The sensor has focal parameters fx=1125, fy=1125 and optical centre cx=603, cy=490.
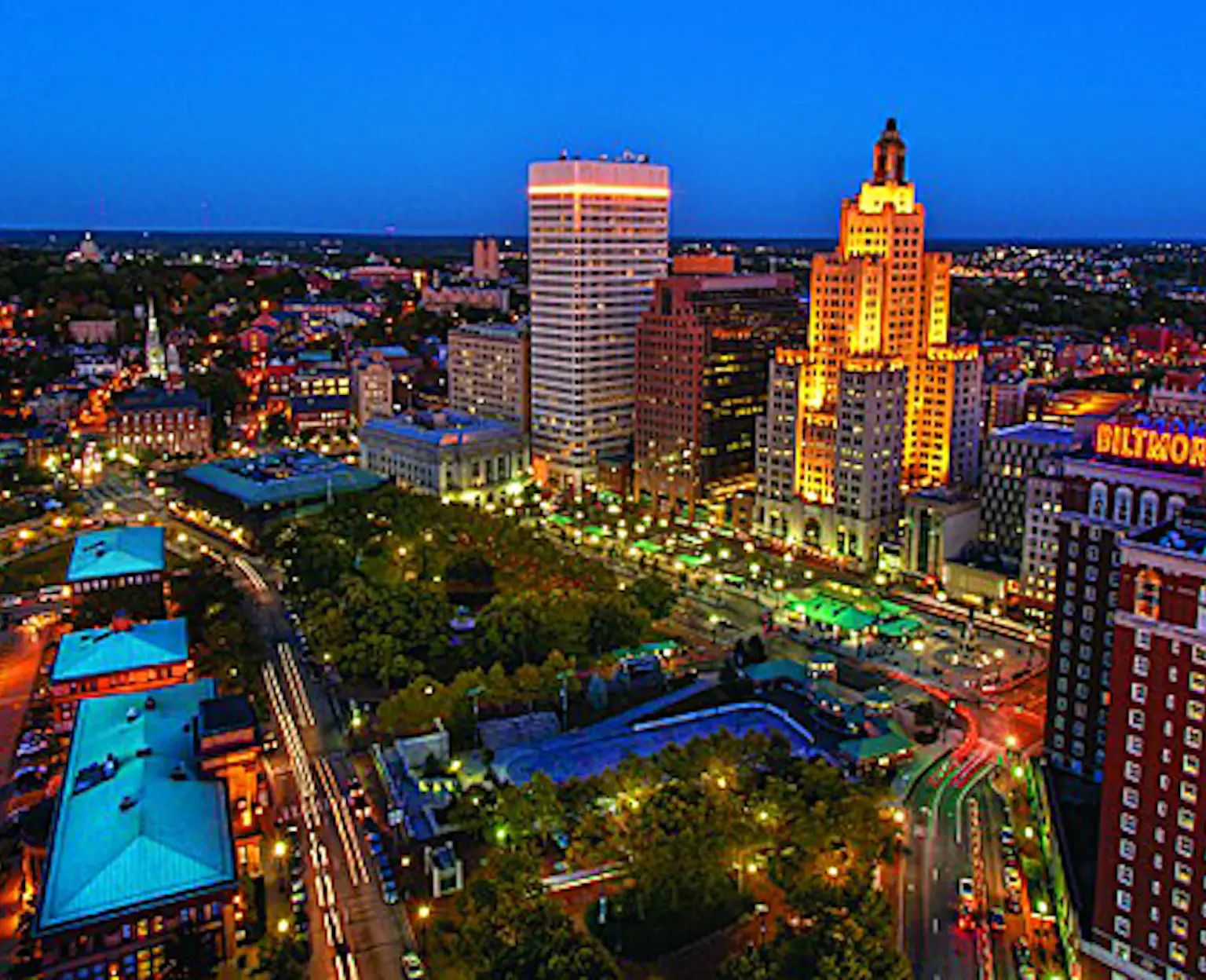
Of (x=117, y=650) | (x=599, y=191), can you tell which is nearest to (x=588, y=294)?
(x=599, y=191)

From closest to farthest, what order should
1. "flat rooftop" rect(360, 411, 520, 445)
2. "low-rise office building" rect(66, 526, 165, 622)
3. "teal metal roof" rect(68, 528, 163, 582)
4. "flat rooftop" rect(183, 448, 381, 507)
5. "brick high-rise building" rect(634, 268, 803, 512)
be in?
"low-rise office building" rect(66, 526, 165, 622), "teal metal roof" rect(68, 528, 163, 582), "flat rooftop" rect(183, 448, 381, 507), "brick high-rise building" rect(634, 268, 803, 512), "flat rooftop" rect(360, 411, 520, 445)

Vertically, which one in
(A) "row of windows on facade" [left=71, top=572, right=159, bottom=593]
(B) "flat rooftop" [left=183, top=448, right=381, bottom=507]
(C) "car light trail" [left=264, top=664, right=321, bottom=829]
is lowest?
(C) "car light trail" [left=264, top=664, right=321, bottom=829]

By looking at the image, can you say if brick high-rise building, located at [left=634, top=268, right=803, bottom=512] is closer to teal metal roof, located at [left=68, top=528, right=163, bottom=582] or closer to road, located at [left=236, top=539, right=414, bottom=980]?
road, located at [left=236, top=539, right=414, bottom=980]

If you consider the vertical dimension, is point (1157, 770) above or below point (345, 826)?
above

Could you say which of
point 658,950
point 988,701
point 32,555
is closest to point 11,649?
point 32,555

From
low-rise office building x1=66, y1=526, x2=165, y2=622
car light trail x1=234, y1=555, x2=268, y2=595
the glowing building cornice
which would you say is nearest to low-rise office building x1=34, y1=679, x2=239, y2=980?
low-rise office building x1=66, y1=526, x2=165, y2=622

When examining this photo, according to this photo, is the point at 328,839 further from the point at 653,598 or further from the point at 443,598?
the point at 653,598

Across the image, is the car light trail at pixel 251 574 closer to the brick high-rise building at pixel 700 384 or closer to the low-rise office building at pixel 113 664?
the low-rise office building at pixel 113 664
